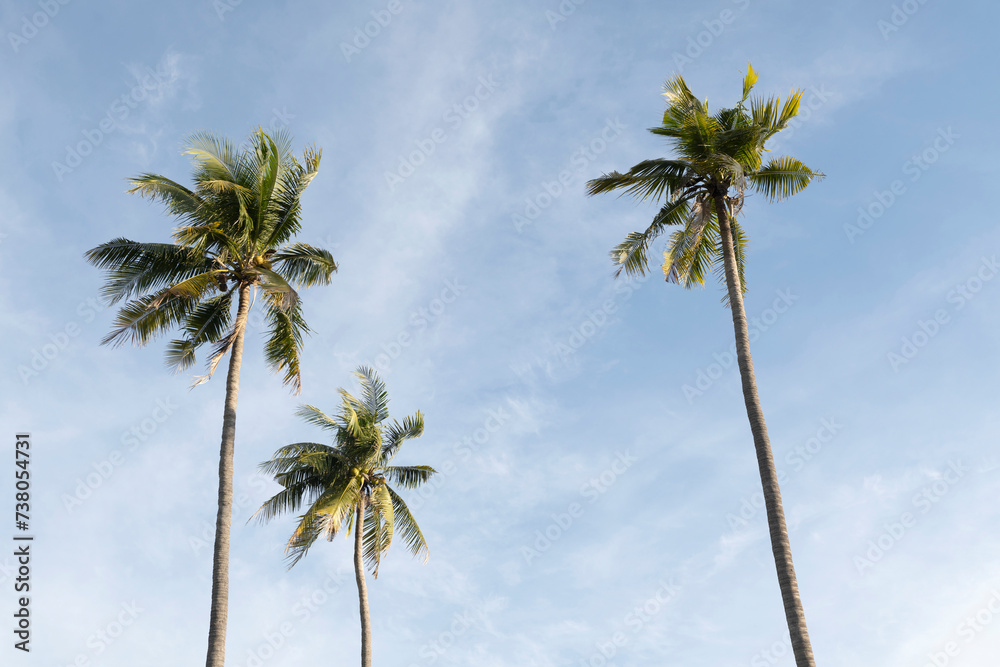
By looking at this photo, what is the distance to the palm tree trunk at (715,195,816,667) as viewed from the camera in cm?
1312

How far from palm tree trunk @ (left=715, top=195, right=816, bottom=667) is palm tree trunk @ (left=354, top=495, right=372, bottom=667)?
16689mm

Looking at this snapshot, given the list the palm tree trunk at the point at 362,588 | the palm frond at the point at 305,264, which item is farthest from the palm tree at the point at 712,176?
the palm tree trunk at the point at 362,588

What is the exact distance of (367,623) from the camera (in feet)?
87.7

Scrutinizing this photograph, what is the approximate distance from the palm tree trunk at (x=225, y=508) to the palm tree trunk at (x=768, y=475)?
10.3 m

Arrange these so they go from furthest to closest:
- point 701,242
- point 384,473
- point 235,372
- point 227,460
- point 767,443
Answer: point 384,473, point 701,242, point 235,372, point 227,460, point 767,443

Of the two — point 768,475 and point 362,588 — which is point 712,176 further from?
point 362,588

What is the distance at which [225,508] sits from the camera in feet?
53.4

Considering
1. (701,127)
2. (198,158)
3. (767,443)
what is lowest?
(767,443)

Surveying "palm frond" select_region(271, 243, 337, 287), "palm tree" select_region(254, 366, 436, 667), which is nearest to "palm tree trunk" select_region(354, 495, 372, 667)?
"palm tree" select_region(254, 366, 436, 667)

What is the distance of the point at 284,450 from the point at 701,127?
18200mm

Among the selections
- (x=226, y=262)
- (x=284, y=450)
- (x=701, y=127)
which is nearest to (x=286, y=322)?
(x=226, y=262)

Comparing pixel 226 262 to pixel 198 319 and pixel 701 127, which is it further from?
pixel 701 127

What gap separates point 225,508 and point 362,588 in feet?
40.3

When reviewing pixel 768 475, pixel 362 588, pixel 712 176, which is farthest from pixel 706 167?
pixel 362 588
